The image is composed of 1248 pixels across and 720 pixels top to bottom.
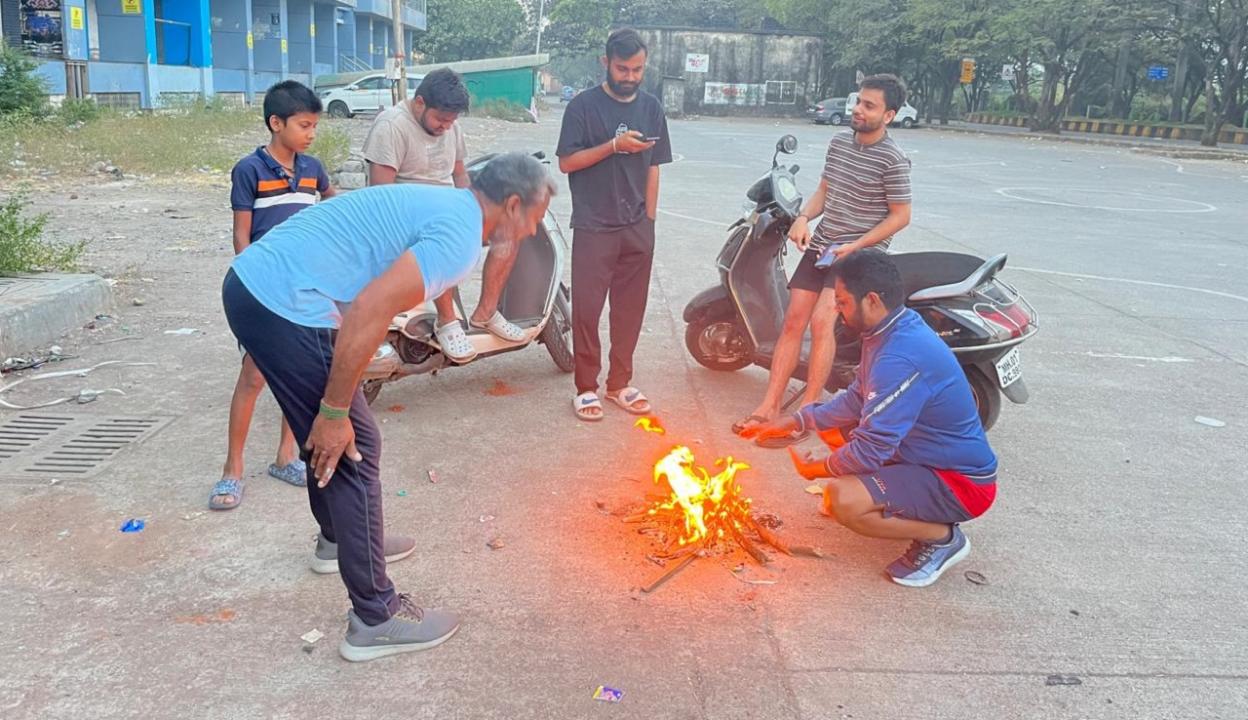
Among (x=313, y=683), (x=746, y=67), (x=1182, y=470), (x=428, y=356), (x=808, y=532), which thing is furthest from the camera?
(x=746, y=67)

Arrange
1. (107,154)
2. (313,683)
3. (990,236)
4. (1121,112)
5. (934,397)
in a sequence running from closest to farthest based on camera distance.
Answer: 1. (313,683)
2. (934,397)
3. (990,236)
4. (107,154)
5. (1121,112)

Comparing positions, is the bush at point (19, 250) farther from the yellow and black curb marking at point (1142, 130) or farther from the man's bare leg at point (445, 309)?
the yellow and black curb marking at point (1142, 130)

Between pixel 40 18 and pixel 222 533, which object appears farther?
pixel 40 18

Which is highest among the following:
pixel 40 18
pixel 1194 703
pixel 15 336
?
pixel 40 18

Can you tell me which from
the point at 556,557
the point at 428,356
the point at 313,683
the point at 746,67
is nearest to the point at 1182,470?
the point at 556,557

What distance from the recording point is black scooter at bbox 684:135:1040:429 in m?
4.62

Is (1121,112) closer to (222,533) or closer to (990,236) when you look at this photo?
(990,236)

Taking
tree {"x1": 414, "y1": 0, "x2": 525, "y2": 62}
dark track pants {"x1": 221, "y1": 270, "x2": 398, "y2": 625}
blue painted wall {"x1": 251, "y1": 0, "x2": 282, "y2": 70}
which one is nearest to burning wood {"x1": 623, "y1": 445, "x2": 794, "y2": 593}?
dark track pants {"x1": 221, "y1": 270, "x2": 398, "y2": 625}

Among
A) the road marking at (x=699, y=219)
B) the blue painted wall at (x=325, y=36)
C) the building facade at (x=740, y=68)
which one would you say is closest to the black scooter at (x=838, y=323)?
the road marking at (x=699, y=219)

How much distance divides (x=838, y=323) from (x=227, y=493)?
3.10 m

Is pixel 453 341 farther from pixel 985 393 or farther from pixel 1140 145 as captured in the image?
pixel 1140 145

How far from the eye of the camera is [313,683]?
2742mm

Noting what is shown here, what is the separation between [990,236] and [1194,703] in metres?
9.75

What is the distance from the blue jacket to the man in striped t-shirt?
3.51 feet
